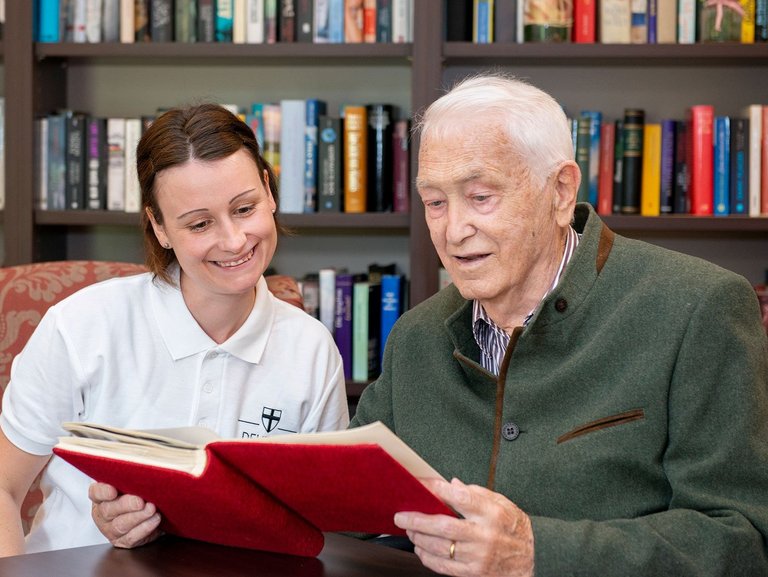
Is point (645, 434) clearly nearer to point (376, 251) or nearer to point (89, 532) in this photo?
point (89, 532)

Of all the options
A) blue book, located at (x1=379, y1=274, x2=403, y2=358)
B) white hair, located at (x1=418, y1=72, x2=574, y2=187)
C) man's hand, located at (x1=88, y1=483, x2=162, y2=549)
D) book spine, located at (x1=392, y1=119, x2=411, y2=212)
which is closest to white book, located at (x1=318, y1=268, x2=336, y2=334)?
blue book, located at (x1=379, y1=274, x2=403, y2=358)

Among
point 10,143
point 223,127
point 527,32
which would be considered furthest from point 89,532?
point 527,32

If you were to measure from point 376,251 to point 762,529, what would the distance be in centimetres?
190

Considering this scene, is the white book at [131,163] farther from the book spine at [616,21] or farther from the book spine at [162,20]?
the book spine at [616,21]

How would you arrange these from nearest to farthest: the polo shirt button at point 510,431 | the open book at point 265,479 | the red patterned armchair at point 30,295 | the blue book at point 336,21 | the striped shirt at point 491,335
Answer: the open book at point 265,479 < the polo shirt button at point 510,431 < the striped shirt at point 491,335 < the red patterned armchair at point 30,295 < the blue book at point 336,21

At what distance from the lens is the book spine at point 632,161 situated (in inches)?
105

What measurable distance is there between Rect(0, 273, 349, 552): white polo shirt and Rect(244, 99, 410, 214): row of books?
103 centimetres

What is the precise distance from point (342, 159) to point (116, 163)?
63 cm

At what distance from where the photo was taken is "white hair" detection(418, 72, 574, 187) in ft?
4.50

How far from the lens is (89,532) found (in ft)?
5.43

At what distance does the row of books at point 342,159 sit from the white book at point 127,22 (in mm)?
427

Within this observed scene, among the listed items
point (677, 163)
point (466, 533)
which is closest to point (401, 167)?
point (677, 163)

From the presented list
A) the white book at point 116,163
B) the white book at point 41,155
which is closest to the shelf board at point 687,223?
the white book at point 116,163

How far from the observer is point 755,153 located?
8.66ft
